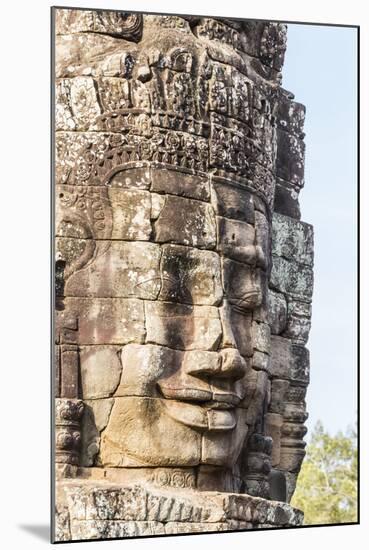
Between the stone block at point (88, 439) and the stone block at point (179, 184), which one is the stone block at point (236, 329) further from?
the stone block at point (88, 439)

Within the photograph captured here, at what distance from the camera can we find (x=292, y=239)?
59.3 feet

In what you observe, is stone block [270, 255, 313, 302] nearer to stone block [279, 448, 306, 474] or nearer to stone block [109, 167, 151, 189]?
stone block [279, 448, 306, 474]

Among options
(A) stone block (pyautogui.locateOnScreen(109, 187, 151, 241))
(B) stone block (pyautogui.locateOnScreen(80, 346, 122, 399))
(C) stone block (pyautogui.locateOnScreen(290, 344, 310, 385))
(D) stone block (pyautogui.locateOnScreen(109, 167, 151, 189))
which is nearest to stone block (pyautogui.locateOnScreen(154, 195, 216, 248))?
(A) stone block (pyautogui.locateOnScreen(109, 187, 151, 241))

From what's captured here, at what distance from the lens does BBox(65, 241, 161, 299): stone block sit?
16.0 meters

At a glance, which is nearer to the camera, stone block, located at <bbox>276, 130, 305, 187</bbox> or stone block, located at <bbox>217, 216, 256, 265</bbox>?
stone block, located at <bbox>217, 216, 256, 265</bbox>

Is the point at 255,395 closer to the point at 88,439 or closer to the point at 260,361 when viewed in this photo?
the point at 260,361

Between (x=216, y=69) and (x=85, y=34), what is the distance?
3.82 ft

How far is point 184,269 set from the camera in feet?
53.6

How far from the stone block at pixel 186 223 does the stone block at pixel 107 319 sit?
2.00ft

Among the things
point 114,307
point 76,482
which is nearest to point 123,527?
point 76,482

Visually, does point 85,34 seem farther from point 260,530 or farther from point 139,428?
point 260,530

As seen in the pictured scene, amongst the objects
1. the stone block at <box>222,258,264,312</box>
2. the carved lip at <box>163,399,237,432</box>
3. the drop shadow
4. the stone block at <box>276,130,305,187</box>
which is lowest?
the drop shadow

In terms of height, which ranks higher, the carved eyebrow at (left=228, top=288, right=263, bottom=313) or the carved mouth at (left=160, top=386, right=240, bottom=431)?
the carved eyebrow at (left=228, top=288, right=263, bottom=313)

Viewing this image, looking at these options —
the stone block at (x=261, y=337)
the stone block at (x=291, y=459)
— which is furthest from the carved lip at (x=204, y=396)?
the stone block at (x=291, y=459)
